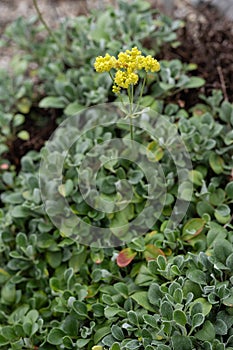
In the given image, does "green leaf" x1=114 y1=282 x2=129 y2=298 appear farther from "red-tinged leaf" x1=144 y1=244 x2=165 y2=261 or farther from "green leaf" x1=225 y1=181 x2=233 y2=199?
"green leaf" x1=225 y1=181 x2=233 y2=199

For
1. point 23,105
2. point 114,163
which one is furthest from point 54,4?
point 114,163

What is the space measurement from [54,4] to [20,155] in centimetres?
145

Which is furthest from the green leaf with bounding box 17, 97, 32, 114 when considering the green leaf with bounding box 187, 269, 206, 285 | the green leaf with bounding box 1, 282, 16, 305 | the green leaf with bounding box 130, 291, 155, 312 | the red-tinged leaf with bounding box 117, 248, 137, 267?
the green leaf with bounding box 187, 269, 206, 285

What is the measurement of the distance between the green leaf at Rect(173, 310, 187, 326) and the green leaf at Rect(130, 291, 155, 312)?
198 millimetres

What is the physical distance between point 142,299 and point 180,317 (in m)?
0.25

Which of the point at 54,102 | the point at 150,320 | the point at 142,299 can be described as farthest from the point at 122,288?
the point at 54,102

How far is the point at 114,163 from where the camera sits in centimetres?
221

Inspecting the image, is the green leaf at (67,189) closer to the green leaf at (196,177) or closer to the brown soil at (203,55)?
the green leaf at (196,177)

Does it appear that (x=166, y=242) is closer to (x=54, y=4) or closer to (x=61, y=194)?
(x=61, y=194)

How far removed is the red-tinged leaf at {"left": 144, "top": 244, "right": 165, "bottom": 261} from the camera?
2.00 metres

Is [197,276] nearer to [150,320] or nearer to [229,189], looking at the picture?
[150,320]

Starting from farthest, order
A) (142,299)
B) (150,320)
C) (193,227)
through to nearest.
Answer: (193,227), (142,299), (150,320)

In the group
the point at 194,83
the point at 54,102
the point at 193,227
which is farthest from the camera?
the point at 54,102

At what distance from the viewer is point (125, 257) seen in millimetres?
2035
